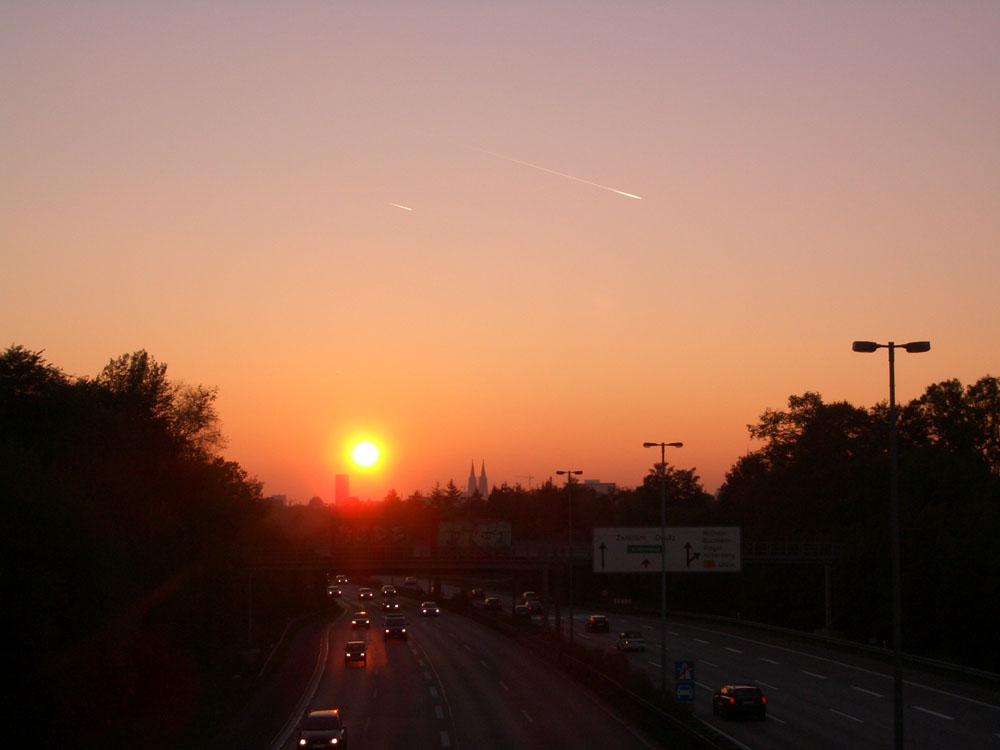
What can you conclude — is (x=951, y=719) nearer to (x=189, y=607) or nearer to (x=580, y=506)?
(x=189, y=607)

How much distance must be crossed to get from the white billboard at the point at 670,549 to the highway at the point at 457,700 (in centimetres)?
678

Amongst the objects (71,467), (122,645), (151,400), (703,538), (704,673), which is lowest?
(704,673)

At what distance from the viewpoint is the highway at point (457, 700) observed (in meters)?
33.4

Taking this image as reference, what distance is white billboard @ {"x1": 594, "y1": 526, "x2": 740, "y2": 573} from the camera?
A: 170 feet

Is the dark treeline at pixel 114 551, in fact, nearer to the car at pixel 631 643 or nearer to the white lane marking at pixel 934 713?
the car at pixel 631 643

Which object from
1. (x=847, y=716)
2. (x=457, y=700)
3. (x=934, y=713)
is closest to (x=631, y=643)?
(x=457, y=700)

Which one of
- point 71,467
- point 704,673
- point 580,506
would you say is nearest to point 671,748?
point 704,673

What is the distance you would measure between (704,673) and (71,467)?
33.2m

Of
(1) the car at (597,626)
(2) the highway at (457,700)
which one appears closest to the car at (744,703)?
(2) the highway at (457,700)

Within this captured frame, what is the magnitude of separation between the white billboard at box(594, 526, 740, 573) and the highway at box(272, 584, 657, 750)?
678 centimetres

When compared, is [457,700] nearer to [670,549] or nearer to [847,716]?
[670,549]

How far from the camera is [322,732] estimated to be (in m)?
29.9

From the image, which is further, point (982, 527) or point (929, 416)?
point (929, 416)

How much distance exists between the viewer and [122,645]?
38.7m
